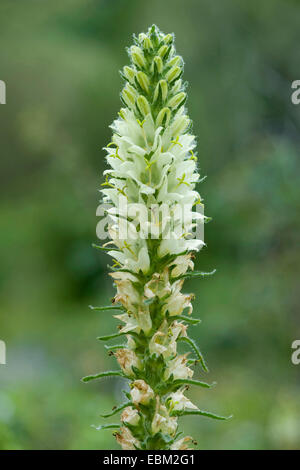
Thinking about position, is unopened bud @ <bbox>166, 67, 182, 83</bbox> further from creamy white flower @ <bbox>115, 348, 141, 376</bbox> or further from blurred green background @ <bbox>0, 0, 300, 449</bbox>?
blurred green background @ <bbox>0, 0, 300, 449</bbox>

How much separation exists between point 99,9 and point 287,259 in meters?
7.74

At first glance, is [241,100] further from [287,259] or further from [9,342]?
[9,342]

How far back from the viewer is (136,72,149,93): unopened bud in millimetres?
1464

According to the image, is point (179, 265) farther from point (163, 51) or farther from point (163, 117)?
point (163, 51)

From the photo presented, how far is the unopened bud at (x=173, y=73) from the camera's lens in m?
1.47

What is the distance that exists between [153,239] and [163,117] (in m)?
0.35

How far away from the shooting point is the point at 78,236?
10109 millimetres

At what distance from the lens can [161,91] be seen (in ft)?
4.78

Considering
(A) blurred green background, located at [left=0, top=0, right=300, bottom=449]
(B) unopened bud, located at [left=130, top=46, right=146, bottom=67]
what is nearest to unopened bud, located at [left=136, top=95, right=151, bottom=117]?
(B) unopened bud, located at [left=130, top=46, right=146, bottom=67]

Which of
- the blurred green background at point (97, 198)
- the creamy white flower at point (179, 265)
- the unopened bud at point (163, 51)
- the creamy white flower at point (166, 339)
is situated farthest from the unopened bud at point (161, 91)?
the blurred green background at point (97, 198)

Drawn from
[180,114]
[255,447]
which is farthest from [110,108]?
[180,114]

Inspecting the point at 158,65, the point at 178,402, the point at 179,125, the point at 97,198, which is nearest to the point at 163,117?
the point at 179,125

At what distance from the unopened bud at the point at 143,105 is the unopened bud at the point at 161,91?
0.03 metres

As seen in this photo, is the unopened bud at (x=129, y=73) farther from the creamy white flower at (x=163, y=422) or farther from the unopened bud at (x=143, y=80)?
the creamy white flower at (x=163, y=422)
